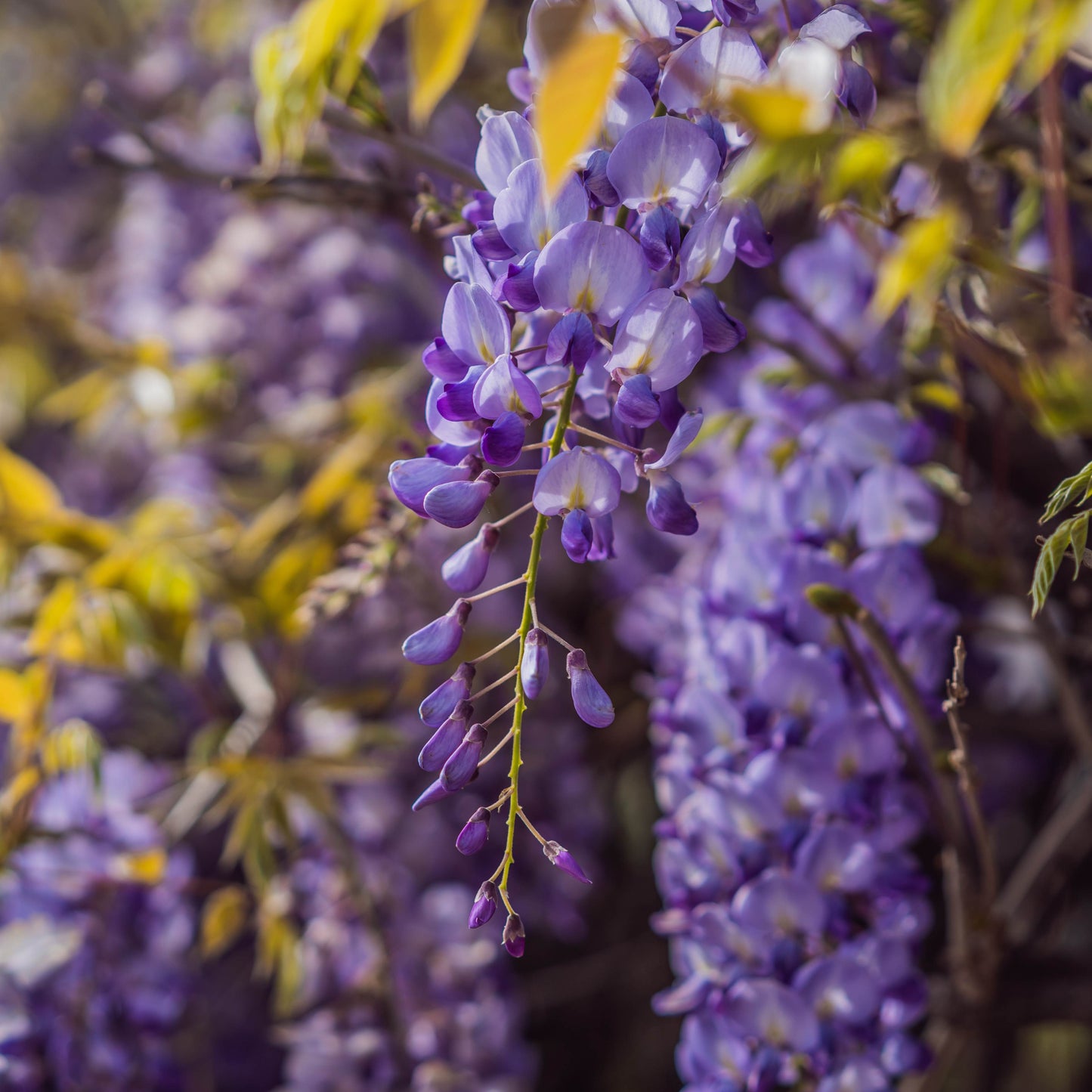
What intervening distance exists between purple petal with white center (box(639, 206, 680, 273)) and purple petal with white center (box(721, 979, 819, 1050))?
0.39m

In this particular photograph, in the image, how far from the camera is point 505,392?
0.39 metres

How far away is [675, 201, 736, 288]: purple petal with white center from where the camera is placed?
0.39 m

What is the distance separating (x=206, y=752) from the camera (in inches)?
31.0

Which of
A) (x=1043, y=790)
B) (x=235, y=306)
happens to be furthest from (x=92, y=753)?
(x=1043, y=790)

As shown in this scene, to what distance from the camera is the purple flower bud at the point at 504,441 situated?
38 centimetres

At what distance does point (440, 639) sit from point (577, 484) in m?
0.09

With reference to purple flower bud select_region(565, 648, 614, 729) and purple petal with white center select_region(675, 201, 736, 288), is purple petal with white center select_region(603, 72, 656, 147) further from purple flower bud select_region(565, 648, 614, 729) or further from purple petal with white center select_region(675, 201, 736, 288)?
purple flower bud select_region(565, 648, 614, 729)

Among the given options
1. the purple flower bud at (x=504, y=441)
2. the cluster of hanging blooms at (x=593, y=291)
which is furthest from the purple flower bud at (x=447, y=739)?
the purple flower bud at (x=504, y=441)

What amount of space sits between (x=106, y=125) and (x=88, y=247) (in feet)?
0.68

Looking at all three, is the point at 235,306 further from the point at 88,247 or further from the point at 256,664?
the point at 88,247

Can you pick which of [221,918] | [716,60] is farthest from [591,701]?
[221,918]

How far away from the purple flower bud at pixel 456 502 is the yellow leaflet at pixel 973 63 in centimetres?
21

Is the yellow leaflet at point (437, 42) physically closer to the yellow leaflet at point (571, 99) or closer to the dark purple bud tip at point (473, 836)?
the yellow leaflet at point (571, 99)

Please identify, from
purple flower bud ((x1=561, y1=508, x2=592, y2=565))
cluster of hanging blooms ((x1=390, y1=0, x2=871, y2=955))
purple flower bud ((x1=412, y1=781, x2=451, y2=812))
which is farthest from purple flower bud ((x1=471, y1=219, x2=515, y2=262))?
purple flower bud ((x1=412, y1=781, x2=451, y2=812))
